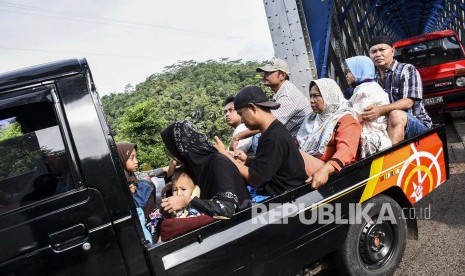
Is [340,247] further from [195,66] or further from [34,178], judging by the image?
[195,66]

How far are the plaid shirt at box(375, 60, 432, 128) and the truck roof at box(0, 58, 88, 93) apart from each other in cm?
318

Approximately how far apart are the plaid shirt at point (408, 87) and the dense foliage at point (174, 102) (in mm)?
29174

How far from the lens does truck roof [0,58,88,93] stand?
1803 mm

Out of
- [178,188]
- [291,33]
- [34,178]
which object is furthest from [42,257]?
[291,33]

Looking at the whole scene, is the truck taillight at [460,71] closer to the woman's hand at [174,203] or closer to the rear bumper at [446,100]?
the rear bumper at [446,100]

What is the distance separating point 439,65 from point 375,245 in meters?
6.52

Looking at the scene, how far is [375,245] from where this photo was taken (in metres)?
2.90

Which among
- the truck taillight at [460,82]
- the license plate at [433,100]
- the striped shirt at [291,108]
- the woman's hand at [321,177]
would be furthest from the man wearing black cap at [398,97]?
the truck taillight at [460,82]

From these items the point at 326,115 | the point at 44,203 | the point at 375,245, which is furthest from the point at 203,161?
the point at 375,245

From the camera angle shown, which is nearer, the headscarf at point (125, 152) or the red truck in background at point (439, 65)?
the headscarf at point (125, 152)

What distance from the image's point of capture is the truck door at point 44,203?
1689mm

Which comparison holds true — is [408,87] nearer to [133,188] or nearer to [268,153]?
[268,153]

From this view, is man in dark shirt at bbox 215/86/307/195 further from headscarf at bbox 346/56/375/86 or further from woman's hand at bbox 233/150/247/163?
headscarf at bbox 346/56/375/86

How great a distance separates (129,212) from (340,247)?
154 cm
